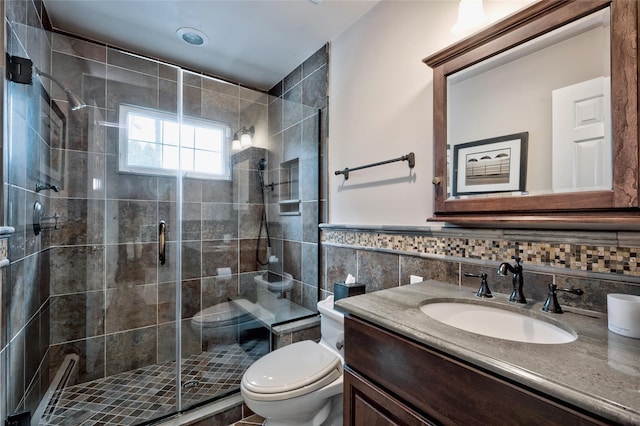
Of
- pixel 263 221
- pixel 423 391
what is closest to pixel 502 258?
pixel 423 391

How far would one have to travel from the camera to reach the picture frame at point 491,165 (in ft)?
3.45

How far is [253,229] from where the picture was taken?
2.51 m

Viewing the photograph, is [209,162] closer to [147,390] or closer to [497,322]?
[147,390]

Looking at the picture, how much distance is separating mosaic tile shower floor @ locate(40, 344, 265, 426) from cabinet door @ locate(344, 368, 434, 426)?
121 cm

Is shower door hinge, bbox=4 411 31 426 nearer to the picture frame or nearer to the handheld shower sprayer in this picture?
the handheld shower sprayer

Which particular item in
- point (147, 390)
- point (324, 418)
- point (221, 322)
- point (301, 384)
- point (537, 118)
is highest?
point (537, 118)

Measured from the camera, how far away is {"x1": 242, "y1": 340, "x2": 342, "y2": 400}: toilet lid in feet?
4.11

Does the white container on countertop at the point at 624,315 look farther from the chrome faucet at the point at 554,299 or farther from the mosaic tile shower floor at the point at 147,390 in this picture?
the mosaic tile shower floor at the point at 147,390

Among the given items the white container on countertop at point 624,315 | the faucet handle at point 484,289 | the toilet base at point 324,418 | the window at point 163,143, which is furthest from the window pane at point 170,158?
the white container on countertop at point 624,315

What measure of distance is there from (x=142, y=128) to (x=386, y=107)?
1.82 metres

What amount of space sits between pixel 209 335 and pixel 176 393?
1.57 ft

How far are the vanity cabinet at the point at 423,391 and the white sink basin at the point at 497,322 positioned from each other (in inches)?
10.8

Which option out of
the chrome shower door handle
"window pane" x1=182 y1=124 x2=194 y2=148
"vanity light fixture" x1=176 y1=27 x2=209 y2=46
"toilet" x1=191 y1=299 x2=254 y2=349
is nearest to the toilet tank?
"toilet" x1=191 y1=299 x2=254 y2=349

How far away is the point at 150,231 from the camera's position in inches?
85.7
